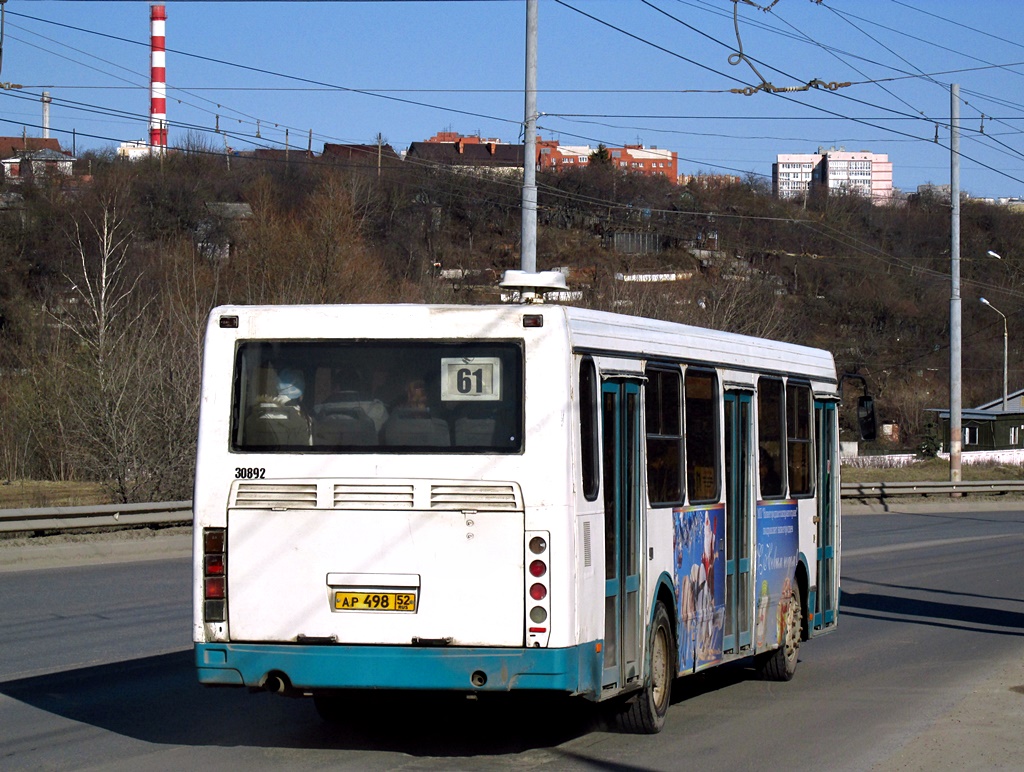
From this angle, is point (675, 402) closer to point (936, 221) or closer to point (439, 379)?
point (439, 379)

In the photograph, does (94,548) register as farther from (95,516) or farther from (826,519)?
(826,519)

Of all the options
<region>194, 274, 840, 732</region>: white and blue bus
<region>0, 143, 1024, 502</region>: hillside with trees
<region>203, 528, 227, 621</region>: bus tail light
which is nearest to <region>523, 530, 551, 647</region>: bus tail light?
<region>194, 274, 840, 732</region>: white and blue bus

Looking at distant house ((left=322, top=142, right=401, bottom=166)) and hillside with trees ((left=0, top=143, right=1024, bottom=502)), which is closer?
hillside with trees ((left=0, top=143, right=1024, bottom=502))

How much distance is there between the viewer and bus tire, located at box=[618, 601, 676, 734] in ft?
26.8

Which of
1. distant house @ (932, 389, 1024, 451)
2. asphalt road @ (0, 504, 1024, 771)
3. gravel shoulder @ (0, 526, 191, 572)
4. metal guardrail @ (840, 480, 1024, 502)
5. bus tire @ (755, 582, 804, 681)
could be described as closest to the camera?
asphalt road @ (0, 504, 1024, 771)

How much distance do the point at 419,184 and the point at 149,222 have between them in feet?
48.7

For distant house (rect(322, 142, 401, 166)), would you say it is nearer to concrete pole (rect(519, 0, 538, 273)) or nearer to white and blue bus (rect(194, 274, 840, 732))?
concrete pole (rect(519, 0, 538, 273))

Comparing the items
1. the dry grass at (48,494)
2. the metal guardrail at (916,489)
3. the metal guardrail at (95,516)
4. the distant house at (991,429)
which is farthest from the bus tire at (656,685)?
the distant house at (991,429)

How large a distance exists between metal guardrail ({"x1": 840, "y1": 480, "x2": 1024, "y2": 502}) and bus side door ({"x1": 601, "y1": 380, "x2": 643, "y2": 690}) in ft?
105

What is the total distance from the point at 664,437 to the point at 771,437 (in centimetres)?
232

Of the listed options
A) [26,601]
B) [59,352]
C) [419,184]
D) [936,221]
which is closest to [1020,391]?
[936,221]

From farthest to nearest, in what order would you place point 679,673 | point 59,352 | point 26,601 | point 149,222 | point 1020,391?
A: point 1020,391 < point 149,222 < point 59,352 < point 26,601 < point 679,673

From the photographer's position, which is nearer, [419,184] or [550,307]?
[550,307]

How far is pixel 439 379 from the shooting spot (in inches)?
289
